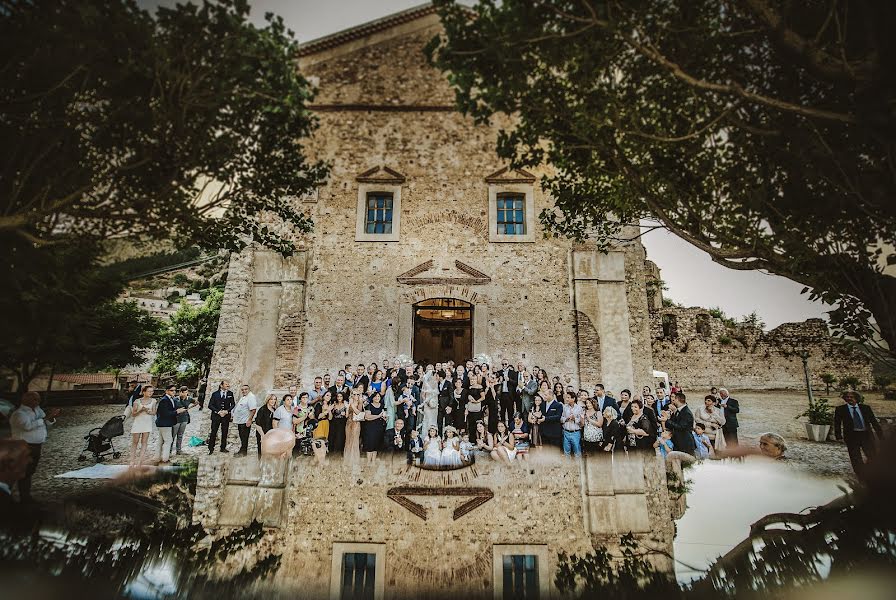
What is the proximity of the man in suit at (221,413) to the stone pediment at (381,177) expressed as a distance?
22.0 ft

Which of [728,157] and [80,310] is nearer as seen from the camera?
[728,157]

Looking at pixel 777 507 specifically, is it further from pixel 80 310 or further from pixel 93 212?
pixel 80 310

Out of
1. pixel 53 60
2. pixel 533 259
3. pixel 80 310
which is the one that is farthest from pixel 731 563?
pixel 80 310

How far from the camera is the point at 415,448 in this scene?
25.4 feet

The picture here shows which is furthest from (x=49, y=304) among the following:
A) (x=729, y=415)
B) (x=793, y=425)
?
(x=793, y=425)

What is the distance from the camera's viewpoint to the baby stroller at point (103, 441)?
7594mm

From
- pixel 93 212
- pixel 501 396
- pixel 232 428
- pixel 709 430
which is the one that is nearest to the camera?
pixel 93 212

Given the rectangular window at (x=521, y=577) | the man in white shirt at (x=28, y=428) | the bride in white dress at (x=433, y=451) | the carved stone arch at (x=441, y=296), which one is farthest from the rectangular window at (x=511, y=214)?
the man in white shirt at (x=28, y=428)

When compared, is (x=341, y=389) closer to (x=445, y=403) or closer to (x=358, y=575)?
(x=445, y=403)

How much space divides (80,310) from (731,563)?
38.1 ft

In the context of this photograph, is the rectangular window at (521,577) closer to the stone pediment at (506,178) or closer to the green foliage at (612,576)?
the green foliage at (612,576)

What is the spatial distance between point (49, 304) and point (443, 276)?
8.18 m

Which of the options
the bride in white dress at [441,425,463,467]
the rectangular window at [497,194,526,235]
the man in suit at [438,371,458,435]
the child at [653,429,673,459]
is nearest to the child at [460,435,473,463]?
the bride in white dress at [441,425,463,467]

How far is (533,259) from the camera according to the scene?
11.5m
